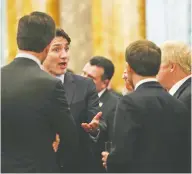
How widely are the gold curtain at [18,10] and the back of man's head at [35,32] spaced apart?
14.5 ft

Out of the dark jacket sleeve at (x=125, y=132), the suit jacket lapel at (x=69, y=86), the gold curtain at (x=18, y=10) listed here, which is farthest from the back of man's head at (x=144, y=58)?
the gold curtain at (x=18, y=10)

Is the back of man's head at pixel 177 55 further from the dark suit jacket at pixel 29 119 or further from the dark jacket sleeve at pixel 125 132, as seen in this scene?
the dark suit jacket at pixel 29 119

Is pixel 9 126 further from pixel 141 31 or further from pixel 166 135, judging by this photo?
pixel 141 31

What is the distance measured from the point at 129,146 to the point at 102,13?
171 inches

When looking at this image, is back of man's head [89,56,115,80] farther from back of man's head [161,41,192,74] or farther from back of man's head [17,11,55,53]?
back of man's head [17,11,55,53]

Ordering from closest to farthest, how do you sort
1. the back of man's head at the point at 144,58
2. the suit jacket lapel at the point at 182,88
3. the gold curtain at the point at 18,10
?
the back of man's head at the point at 144,58
the suit jacket lapel at the point at 182,88
the gold curtain at the point at 18,10

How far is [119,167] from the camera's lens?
10.2 ft

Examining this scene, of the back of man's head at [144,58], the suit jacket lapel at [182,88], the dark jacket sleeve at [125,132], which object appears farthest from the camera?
the suit jacket lapel at [182,88]

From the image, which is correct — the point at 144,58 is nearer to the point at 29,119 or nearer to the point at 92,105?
the point at 29,119

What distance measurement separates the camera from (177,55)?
3461 mm

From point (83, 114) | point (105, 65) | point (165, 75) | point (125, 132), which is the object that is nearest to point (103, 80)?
point (105, 65)

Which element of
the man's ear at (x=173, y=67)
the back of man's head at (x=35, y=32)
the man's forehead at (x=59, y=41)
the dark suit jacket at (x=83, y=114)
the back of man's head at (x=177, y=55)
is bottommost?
the dark suit jacket at (x=83, y=114)

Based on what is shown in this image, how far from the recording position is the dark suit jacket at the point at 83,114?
3.82m

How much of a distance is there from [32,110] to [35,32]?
1.27 ft
